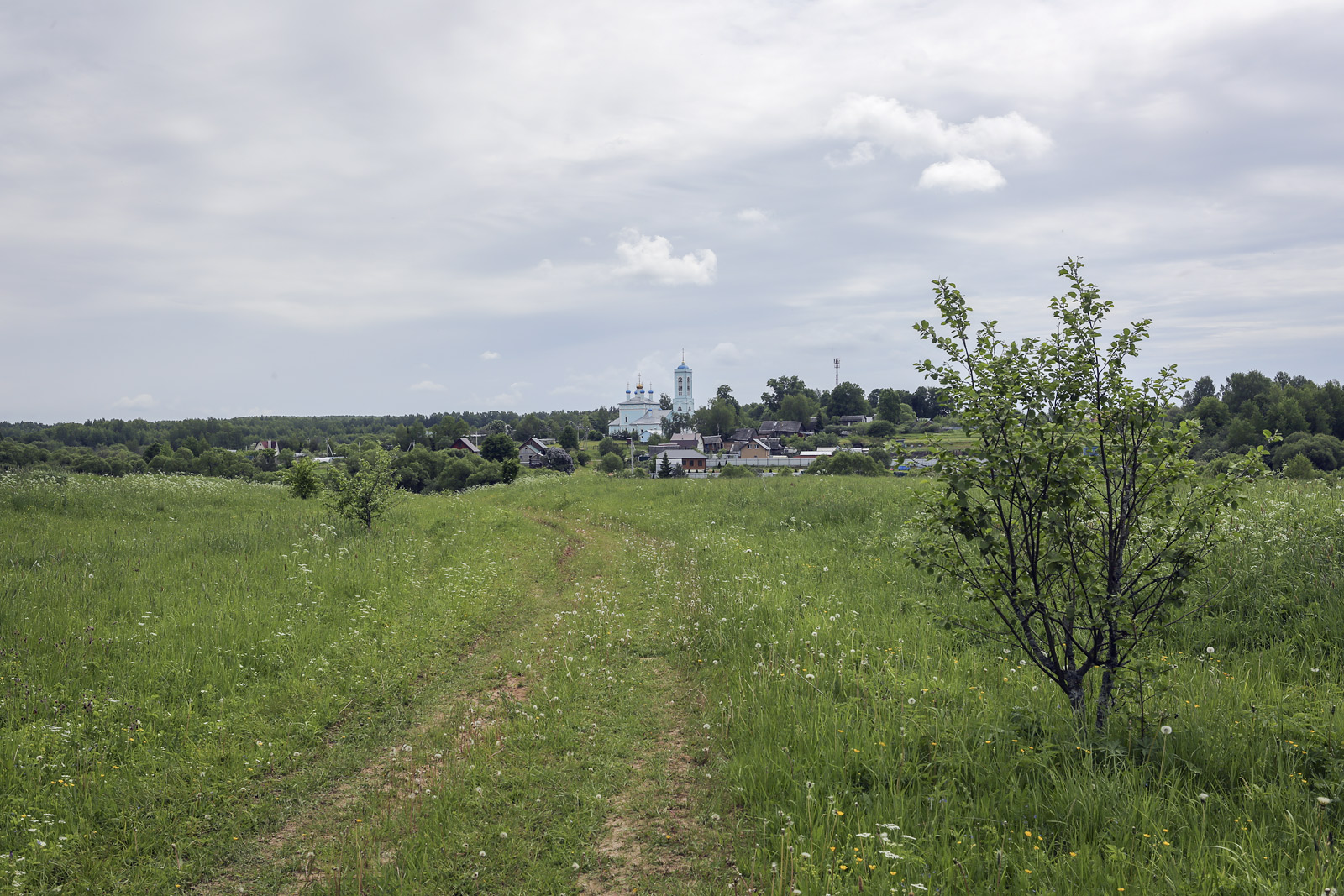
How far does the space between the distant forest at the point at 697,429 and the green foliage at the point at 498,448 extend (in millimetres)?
8619

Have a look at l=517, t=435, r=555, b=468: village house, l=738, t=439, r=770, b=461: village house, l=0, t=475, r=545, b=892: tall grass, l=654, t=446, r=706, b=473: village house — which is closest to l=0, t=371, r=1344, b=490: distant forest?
l=0, t=475, r=545, b=892: tall grass

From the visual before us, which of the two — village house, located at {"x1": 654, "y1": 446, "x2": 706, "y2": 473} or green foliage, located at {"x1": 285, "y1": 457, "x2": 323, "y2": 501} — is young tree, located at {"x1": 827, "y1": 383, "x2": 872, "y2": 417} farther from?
green foliage, located at {"x1": 285, "y1": 457, "x2": 323, "y2": 501}

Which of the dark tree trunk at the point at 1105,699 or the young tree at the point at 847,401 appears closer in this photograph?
the dark tree trunk at the point at 1105,699

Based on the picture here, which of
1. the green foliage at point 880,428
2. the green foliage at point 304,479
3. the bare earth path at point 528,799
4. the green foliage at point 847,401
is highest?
the green foliage at point 847,401

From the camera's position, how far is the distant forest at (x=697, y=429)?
105 ft

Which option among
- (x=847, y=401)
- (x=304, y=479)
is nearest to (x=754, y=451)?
(x=847, y=401)

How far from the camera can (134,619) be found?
9.01m

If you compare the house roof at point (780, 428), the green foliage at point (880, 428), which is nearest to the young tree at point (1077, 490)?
the green foliage at point (880, 428)

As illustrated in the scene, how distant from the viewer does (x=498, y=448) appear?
9412 cm

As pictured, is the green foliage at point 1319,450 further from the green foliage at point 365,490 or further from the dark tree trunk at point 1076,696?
the green foliage at point 365,490

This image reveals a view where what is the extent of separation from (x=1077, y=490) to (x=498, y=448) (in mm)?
94203

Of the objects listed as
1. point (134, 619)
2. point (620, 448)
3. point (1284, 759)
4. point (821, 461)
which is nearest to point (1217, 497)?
point (1284, 759)

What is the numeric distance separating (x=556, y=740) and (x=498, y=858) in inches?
69.9

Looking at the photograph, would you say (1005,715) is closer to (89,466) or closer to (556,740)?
(556,740)
